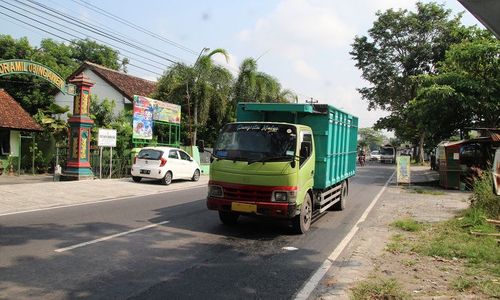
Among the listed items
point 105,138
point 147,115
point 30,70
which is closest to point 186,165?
point 105,138

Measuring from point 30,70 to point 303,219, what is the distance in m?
13.5

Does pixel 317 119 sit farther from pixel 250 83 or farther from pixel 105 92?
pixel 105 92

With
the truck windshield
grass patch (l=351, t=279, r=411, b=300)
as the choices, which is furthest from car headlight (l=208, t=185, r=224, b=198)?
grass patch (l=351, t=279, r=411, b=300)

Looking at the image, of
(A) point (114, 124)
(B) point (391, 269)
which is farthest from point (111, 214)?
(A) point (114, 124)

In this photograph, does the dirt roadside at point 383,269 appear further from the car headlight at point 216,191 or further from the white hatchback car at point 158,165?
the white hatchback car at point 158,165

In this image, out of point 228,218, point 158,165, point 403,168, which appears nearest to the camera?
point 228,218

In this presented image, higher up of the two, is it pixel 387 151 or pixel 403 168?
pixel 387 151

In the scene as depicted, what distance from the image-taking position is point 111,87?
1268 inches

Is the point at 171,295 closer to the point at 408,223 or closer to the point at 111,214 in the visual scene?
the point at 111,214

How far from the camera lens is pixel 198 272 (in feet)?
20.4

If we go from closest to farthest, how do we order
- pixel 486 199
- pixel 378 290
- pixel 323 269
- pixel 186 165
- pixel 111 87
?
pixel 378 290 < pixel 323 269 < pixel 486 199 < pixel 186 165 < pixel 111 87

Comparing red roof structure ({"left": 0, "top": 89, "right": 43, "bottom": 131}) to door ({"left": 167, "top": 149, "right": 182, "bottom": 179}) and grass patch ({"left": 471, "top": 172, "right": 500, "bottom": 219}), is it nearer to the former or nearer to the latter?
door ({"left": 167, "top": 149, "right": 182, "bottom": 179})

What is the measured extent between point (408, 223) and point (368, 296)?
5514 millimetres

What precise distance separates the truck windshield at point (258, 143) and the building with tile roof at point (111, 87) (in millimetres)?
23558
